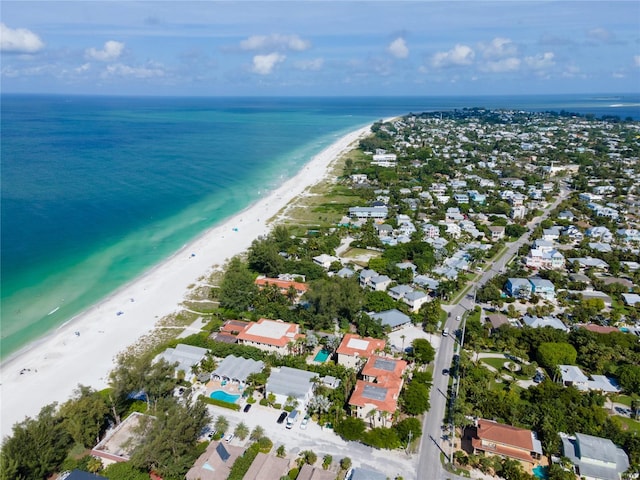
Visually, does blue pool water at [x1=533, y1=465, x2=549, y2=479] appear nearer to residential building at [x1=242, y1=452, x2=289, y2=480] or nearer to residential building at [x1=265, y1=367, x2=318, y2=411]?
residential building at [x1=242, y1=452, x2=289, y2=480]

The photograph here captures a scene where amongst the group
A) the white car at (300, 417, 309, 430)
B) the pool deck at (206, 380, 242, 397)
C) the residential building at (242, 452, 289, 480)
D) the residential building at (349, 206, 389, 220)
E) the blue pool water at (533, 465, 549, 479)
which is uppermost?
the residential building at (349, 206, 389, 220)

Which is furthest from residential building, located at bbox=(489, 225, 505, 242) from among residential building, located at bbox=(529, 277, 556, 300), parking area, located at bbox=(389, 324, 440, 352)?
parking area, located at bbox=(389, 324, 440, 352)

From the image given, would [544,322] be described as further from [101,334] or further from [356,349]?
[101,334]

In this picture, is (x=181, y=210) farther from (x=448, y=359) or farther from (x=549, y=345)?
(x=549, y=345)

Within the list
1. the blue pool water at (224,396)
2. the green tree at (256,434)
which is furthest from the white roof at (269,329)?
the green tree at (256,434)

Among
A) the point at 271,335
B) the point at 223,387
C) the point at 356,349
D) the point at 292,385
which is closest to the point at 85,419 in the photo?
the point at 223,387

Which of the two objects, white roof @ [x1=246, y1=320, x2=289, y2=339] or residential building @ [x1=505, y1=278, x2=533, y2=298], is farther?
residential building @ [x1=505, y1=278, x2=533, y2=298]
